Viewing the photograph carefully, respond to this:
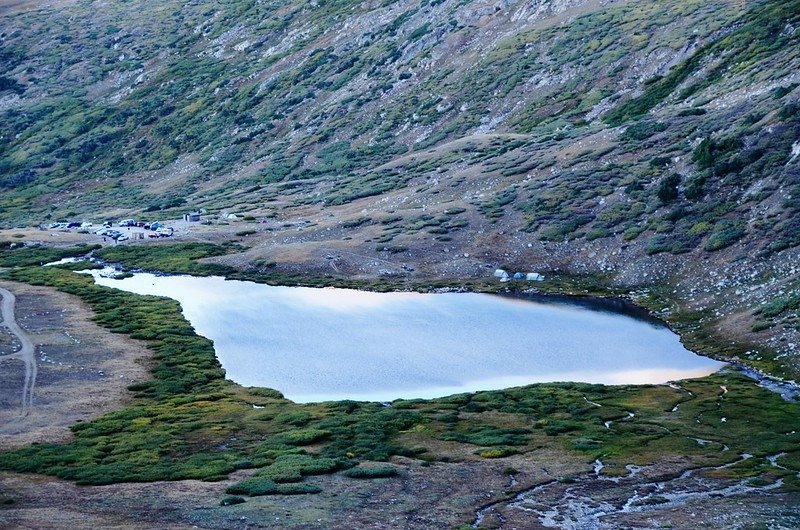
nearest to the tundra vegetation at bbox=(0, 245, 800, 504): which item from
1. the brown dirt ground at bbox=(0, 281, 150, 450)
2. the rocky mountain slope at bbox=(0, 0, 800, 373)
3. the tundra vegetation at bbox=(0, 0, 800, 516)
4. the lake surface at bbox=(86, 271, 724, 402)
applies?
the tundra vegetation at bbox=(0, 0, 800, 516)

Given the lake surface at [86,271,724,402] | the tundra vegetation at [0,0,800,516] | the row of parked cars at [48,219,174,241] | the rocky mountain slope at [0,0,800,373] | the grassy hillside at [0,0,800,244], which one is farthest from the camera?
the row of parked cars at [48,219,174,241]

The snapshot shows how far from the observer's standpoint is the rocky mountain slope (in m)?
100

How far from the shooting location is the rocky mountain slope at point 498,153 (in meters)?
100

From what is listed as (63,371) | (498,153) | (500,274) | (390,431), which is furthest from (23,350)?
(498,153)

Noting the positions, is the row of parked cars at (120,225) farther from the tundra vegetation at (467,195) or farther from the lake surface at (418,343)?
the lake surface at (418,343)

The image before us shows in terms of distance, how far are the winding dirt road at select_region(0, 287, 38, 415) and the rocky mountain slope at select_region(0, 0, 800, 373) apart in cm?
2586

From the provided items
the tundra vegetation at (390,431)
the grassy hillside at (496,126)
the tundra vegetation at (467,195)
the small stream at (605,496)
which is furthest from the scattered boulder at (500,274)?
the small stream at (605,496)

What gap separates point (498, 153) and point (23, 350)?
69727 millimetres

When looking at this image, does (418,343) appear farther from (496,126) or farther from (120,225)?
(496,126)

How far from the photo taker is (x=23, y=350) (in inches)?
3211

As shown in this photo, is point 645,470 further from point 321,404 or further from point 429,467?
point 321,404

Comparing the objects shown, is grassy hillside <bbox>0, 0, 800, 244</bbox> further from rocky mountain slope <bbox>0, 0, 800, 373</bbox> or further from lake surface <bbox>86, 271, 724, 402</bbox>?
lake surface <bbox>86, 271, 724, 402</bbox>

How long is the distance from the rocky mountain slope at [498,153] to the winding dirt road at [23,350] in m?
25.9

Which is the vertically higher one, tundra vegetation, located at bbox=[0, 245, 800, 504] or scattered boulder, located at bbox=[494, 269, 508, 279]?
tundra vegetation, located at bbox=[0, 245, 800, 504]
